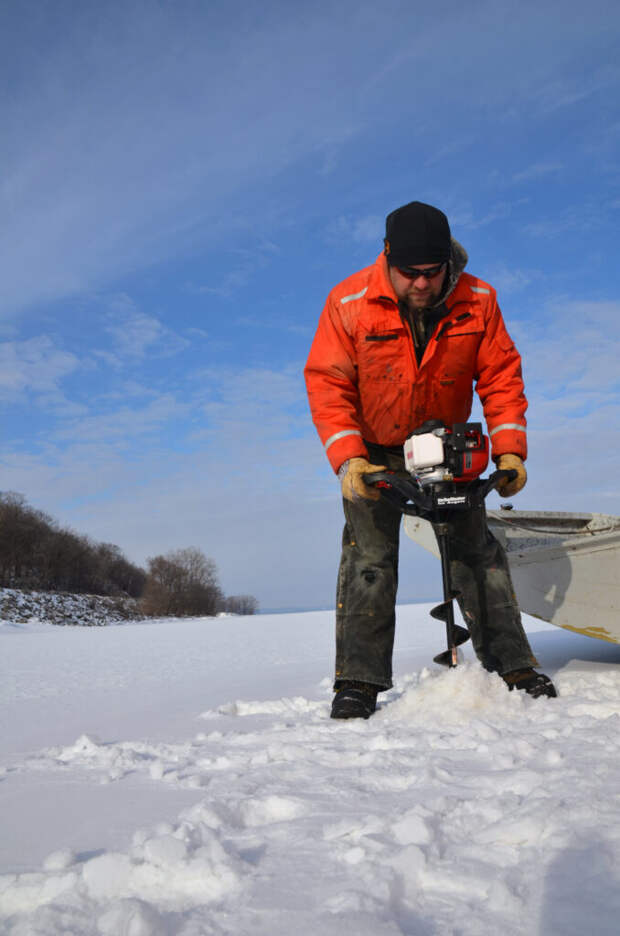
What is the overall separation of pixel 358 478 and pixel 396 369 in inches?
21.0

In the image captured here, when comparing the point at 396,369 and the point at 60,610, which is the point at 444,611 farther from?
the point at 60,610

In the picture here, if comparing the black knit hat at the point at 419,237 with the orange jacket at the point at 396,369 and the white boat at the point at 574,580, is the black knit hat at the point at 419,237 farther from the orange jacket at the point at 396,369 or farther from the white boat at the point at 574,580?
the white boat at the point at 574,580

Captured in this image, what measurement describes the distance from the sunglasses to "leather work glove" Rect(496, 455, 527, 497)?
0.85m

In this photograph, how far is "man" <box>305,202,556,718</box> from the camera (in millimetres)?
2672

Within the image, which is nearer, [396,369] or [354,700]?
[354,700]

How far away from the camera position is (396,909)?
0.95 meters

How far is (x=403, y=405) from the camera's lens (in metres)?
2.86

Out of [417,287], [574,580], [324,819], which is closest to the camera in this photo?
[324,819]

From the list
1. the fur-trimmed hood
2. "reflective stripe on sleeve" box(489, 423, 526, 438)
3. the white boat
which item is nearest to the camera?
the fur-trimmed hood

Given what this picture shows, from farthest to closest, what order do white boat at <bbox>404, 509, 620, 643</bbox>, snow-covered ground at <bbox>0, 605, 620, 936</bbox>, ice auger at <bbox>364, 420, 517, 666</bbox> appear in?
1. white boat at <bbox>404, 509, 620, 643</bbox>
2. ice auger at <bbox>364, 420, 517, 666</bbox>
3. snow-covered ground at <bbox>0, 605, 620, 936</bbox>

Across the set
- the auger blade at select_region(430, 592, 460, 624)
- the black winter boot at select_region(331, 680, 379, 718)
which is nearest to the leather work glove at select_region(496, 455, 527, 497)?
the auger blade at select_region(430, 592, 460, 624)

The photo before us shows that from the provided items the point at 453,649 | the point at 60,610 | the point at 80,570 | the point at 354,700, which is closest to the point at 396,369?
the point at 453,649

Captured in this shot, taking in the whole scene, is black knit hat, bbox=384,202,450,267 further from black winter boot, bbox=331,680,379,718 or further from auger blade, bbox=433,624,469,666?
black winter boot, bbox=331,680,379,718

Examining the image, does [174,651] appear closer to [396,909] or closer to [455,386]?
[455,386]
